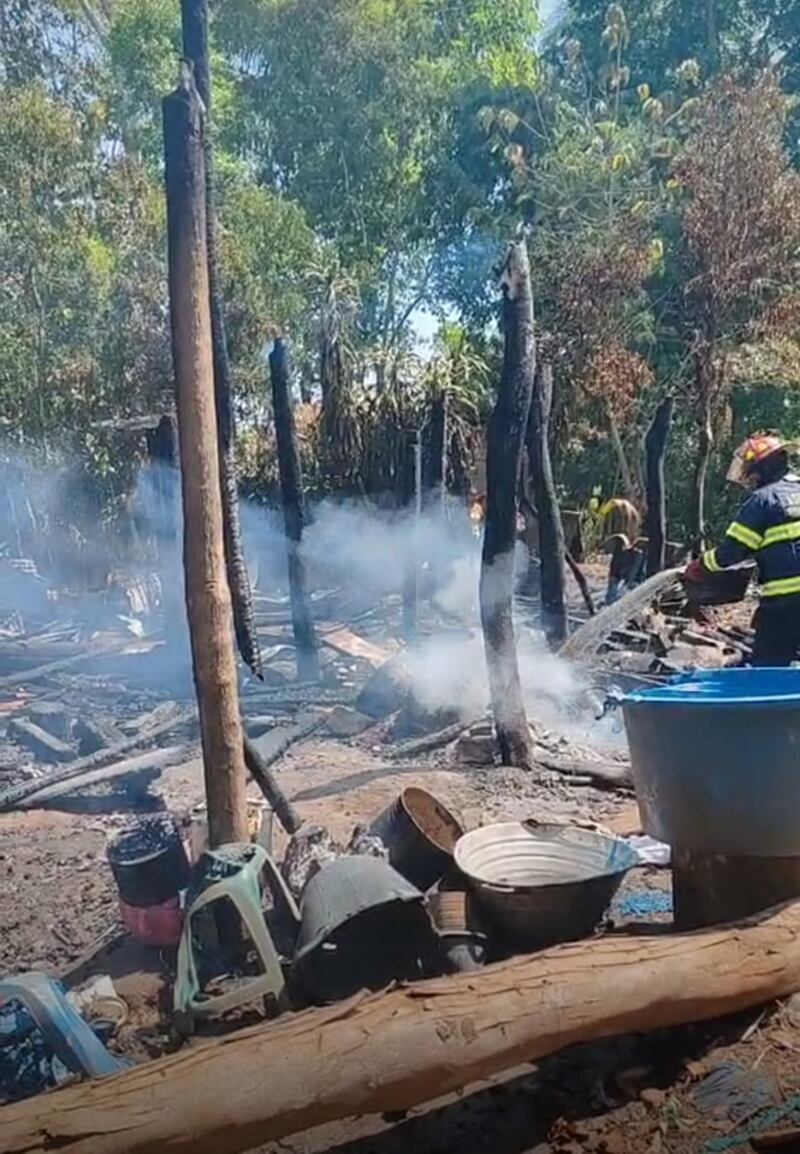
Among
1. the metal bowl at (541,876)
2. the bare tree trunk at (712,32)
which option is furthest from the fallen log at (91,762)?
the bare tree trunk at (712,32)

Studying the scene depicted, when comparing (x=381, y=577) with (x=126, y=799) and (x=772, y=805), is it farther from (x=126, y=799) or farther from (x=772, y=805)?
(x=772, y=805)

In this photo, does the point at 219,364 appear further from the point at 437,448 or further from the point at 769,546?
the point at 437,448

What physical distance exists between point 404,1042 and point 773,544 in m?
4.56

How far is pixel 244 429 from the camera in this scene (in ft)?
53.2

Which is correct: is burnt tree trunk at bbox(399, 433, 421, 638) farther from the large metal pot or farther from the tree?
the large metal pot

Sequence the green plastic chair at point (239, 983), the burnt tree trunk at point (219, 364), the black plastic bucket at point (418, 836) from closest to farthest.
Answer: the green plastic chair at point (239, 983)
the black plastic bucket at point (418, 836)
the burnt tree trunk at point (219, 364)

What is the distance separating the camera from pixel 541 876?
4.15 metres

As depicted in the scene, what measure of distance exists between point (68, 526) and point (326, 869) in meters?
12.8

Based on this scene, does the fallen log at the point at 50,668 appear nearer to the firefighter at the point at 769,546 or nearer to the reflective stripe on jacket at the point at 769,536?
the firefighter at the point at 769,546

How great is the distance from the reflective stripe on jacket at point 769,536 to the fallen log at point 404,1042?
10.9 feet

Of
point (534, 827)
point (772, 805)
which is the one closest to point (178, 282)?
point (534, 827)

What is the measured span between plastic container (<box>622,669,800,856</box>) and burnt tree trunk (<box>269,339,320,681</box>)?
5.82 m

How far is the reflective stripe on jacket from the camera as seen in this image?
20.7 ft

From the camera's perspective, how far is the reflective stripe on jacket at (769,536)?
6309 mm
